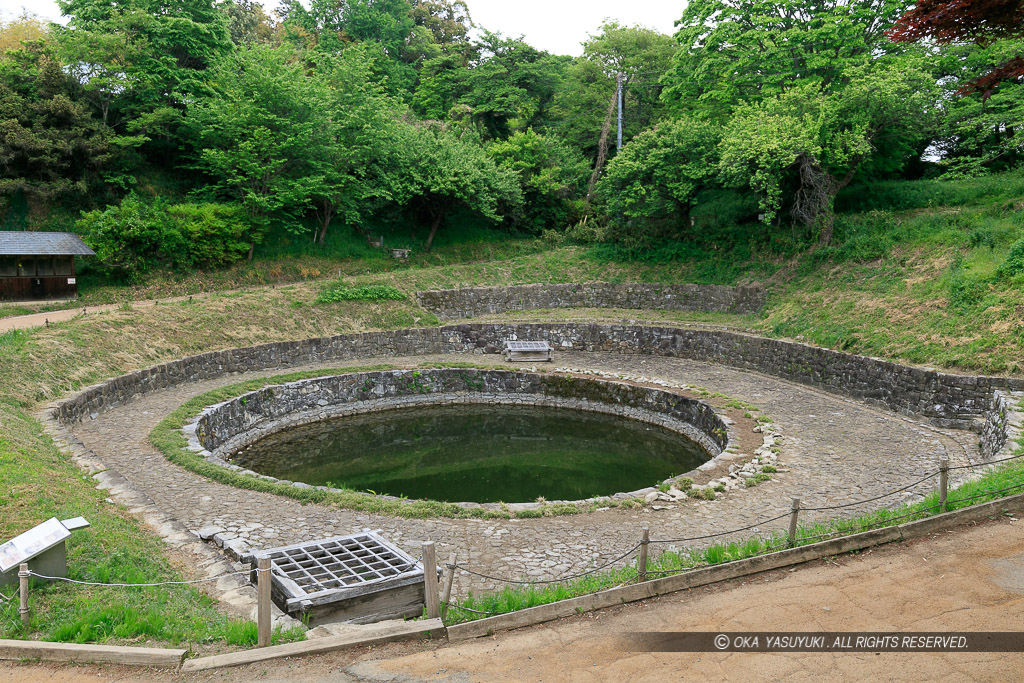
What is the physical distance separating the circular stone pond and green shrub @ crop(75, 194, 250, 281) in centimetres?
1053

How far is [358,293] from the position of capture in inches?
928

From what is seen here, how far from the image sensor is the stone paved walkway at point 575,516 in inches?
334

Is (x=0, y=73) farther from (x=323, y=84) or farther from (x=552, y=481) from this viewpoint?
(x=552, y=481)

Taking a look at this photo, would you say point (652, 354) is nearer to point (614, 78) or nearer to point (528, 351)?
point (528, 351)

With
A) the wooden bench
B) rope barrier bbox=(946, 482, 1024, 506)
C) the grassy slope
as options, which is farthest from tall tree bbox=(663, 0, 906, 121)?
rope barrier bbox=(946, 482, 1024, 506)

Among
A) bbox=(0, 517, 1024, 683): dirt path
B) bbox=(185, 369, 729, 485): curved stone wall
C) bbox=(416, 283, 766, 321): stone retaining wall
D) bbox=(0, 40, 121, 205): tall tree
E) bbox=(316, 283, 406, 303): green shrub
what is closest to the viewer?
bbox=(0, 517, 1024, 683): dirt path

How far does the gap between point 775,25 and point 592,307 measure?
1422 centimetres

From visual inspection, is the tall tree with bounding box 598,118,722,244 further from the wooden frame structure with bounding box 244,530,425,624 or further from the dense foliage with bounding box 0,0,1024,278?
the wooden frame structure with bounding box 244,530,425,624

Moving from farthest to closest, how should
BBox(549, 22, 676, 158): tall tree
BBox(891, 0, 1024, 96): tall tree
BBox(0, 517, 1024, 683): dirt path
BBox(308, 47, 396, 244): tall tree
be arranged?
BBox(549, 22, 676, 158): tall tree
BBox(308, 47, 396, 244): tall tree
BBox(891, 0, 1024, 96): tall tree
BBox(0, 517, 1024, 683): dirt path

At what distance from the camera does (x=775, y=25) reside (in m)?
26.6

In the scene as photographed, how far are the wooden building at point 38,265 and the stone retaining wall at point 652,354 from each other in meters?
7.76

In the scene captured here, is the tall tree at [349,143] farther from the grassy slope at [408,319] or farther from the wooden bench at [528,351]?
the wooden bench at [528,351]

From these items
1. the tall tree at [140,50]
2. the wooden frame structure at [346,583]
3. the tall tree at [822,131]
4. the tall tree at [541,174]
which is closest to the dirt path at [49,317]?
the tall tree at [140,50]

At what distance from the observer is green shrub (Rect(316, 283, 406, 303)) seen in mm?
22938
